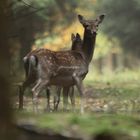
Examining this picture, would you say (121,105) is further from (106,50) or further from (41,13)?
(106,50)

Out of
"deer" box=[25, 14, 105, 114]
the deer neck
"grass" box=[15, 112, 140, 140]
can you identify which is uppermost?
the deer neck

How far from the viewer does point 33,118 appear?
723 centimetres

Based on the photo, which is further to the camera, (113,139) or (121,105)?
(121,105)

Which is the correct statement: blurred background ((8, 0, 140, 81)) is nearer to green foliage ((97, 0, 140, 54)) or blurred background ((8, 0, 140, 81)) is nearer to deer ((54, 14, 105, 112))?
green foliage ((97, 0, 140, 54))

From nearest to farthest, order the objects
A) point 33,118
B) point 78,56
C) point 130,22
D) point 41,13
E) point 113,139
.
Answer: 1. point 113,139
2. point 33,118
3. point 78,56
4. point 41,13
5. point 130,22

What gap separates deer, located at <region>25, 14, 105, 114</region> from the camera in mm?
12953

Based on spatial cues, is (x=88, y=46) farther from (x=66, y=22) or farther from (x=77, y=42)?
(x=66, y=22)

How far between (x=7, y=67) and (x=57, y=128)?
123cm

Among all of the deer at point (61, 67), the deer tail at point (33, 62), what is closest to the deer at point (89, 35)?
the deer at point (61, 67)

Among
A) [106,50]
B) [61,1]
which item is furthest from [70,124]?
[106,50]

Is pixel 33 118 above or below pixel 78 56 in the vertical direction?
below

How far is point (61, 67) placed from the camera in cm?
1328

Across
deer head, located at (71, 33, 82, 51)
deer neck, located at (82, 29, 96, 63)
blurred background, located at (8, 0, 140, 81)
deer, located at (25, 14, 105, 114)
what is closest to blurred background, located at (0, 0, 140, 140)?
blurred background, located at (8, 0, 140, 81)

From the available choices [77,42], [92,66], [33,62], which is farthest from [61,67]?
[92,66]
